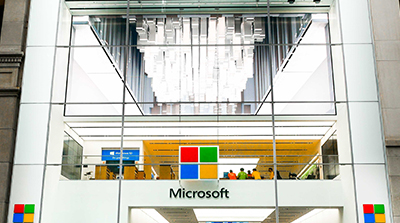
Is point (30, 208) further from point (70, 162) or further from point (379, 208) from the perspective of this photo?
point (379, 208)

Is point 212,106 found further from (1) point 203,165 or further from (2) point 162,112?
(1) point 203,165

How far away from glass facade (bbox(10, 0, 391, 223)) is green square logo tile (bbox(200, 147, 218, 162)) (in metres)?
0.05

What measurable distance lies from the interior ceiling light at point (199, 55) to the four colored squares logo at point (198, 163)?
4144 mm

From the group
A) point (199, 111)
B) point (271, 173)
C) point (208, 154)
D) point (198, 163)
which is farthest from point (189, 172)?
point (199, 111)

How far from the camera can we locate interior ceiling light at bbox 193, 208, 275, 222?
80.4 feet

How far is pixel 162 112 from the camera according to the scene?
2145cm

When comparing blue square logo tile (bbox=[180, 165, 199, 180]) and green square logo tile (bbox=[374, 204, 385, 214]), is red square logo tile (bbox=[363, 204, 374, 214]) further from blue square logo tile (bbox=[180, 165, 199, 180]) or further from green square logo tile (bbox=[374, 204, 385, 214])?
blue square logo tile (bbox=[180, 165, 199, 180])

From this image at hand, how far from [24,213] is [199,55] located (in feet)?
30.8

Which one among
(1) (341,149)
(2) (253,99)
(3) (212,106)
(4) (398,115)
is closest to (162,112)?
(3) (212,106)

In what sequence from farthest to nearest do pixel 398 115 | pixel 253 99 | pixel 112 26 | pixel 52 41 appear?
pixel 253 99 < pixel 112 26 < pixel 52 41 < pixel 398 115

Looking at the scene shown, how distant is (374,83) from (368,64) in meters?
0.71

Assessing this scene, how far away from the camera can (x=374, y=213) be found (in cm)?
1572

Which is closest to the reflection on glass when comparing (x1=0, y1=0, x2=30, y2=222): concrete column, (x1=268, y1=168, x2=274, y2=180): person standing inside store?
(x1=0, y1=0, x2=30, y2=222): concrete column

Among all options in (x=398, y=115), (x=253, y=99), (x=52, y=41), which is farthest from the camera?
(x=253, y=99)
